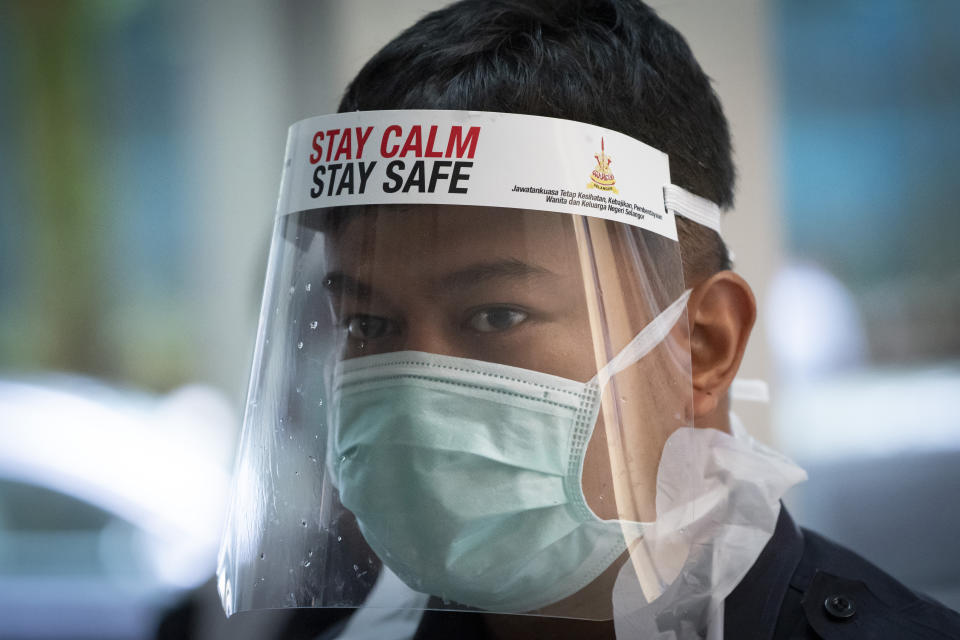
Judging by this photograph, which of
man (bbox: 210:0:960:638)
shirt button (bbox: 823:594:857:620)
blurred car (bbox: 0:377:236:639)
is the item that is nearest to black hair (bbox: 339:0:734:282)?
man (bbox: 210:0:960:638)

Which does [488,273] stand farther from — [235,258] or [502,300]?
[235,258]

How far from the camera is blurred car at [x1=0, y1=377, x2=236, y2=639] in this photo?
342cm

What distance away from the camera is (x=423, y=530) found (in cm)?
119

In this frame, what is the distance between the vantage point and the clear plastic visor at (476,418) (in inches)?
47.1

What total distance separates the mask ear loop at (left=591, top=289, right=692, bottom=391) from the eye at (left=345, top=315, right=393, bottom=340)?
0.90 feet

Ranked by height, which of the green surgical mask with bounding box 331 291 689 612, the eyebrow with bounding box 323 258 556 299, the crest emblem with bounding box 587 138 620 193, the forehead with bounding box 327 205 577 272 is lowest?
the green surgical mask with bounding box 331 291 689 612

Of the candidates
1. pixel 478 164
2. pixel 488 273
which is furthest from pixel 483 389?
pixel 478 164

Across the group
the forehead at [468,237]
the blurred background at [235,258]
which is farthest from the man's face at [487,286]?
the blurred background at [235,258]

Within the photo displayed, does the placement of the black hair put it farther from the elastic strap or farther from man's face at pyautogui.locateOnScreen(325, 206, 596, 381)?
man's face at pyautogui.locateOnScreen(325, 206, 596, 381)

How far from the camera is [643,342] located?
1267 mm

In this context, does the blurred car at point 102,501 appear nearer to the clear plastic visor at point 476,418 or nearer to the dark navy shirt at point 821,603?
the clear plastic visor at point 476,418

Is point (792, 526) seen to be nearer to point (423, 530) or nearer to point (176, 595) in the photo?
point (423, 530)

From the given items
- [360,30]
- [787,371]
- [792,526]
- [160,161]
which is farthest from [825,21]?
[160,161]

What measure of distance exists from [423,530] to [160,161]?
3064 mm
